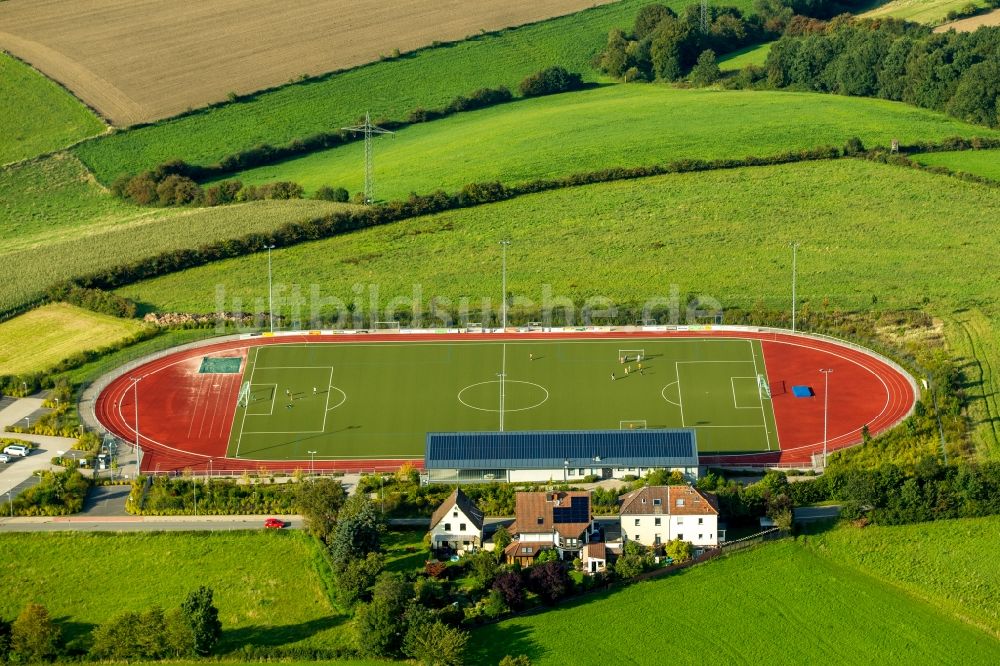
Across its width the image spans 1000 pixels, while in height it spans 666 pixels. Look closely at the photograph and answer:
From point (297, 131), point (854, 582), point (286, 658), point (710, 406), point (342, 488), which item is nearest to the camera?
point (286, 658)

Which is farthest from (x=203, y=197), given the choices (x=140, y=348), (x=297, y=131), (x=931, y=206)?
(x=931, y=206)

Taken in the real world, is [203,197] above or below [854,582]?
above

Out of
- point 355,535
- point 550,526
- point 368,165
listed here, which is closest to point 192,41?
point 368,165

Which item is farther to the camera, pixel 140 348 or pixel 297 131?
pixel 297 131

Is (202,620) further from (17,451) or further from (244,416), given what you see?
(244,416)

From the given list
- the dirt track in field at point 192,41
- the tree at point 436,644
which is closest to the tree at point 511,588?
the tree at point 436,644

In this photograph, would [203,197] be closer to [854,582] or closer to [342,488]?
[342,488]
